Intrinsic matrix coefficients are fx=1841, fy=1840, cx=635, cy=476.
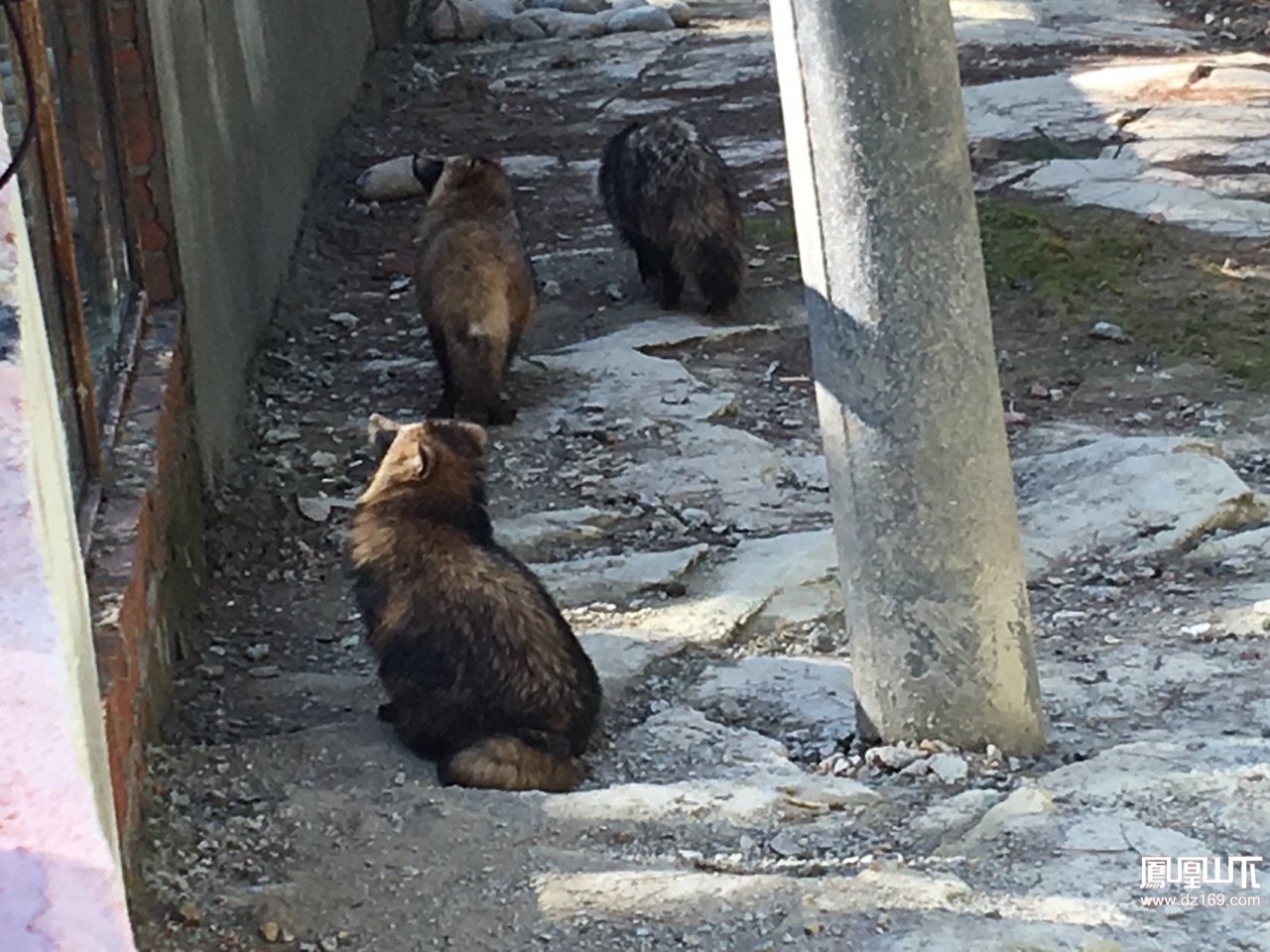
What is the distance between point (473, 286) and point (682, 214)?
125 centimetres

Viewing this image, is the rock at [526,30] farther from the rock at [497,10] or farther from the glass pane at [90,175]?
the glass pane at [90,175]

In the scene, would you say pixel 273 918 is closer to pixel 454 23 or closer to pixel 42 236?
pixel 42 236

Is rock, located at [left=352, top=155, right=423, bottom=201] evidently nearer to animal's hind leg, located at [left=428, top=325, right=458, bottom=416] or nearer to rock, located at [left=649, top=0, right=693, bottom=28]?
animal's hind leg, located at [left=428, top=325, right=458, bottom=416]

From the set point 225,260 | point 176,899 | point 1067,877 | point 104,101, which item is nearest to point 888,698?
point 1067,877

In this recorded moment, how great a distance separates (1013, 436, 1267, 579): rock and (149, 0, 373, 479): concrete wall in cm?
242

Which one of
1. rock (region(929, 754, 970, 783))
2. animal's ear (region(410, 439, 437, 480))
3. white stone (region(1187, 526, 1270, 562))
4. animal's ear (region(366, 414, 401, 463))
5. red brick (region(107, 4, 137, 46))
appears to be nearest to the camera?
rock (region(929, 754, 970, 783))

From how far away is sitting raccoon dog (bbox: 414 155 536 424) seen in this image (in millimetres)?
6254

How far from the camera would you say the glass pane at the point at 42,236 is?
11.8ft

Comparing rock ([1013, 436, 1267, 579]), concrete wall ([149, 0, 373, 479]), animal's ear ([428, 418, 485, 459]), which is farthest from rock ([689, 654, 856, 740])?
concrete wall ([149, 0, 373, 479])

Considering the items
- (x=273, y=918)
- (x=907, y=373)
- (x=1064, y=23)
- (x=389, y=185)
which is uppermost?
(x=1064, y=23)

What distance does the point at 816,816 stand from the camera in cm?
341

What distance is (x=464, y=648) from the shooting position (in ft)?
12.7

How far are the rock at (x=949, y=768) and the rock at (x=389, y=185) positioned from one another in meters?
6.15

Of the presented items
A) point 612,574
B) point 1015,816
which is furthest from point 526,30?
point 1015,816
